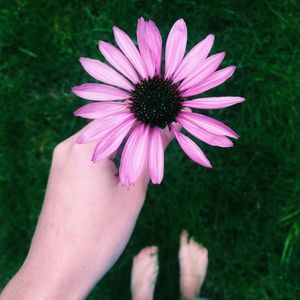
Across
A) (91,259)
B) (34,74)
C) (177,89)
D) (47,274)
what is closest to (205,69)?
(177,89)

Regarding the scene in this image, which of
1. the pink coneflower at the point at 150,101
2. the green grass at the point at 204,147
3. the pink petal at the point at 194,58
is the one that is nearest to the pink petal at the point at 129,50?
the pink coneflower at the point at 150,101

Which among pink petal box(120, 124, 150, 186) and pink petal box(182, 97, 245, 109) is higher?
pink petal box(182, 97, 245, 109)

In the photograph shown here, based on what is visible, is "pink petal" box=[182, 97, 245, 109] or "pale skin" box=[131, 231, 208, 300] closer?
"pink petal" box=[182, 97, 245, 109]

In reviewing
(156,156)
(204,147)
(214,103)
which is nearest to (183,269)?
(204,147)

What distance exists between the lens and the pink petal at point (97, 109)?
42.5 inches

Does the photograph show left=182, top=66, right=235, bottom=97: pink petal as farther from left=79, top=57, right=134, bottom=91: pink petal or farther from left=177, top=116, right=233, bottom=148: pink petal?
left=79, top=57, right=134, bottom=91: pink petal

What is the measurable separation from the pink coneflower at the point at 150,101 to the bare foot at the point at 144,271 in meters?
0.70

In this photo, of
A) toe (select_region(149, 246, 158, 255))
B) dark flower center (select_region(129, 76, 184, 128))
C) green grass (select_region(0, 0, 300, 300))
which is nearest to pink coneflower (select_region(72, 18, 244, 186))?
dark flower center (select_region(129, 76, 184, 128))

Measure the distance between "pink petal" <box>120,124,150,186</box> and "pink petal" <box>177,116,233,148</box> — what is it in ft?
0.40

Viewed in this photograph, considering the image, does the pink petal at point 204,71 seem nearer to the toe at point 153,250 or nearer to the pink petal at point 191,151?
the pink petal at point 191,151

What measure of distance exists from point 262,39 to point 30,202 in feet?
4.15

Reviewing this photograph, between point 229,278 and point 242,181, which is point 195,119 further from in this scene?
point 229,278

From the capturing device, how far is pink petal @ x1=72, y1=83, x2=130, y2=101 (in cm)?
111

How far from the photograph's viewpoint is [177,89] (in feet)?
3.93
